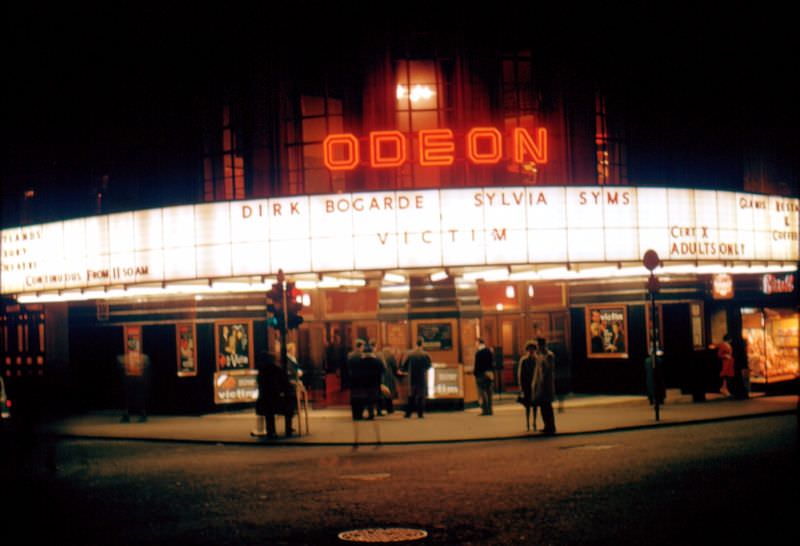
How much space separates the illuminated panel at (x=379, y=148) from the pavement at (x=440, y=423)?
6.92 metres

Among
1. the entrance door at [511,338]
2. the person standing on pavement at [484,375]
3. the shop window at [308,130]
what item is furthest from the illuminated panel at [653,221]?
the shop window at [308,130]

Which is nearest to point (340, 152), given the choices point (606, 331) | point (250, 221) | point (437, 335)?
point (250, 221)

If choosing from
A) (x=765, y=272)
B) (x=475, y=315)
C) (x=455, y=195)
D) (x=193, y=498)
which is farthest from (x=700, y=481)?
(x=765, y=272)

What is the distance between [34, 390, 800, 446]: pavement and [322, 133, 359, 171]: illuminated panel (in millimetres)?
6975

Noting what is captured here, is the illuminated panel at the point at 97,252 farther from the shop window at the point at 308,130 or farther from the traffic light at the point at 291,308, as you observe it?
the traffic light at the point at 291,308

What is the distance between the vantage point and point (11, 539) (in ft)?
34.3

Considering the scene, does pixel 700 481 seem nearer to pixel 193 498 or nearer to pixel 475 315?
pixel 193 498

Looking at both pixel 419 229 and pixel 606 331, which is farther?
pixel 606 331

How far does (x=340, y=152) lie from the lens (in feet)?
82.1

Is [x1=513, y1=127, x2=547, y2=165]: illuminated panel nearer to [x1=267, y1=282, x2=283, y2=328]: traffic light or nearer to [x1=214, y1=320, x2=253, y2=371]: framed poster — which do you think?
[x1=267, y1=282, x2=283, y2=328]: traffic light

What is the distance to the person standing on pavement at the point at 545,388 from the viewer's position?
782 inches

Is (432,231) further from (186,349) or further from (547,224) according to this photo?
(186,349)

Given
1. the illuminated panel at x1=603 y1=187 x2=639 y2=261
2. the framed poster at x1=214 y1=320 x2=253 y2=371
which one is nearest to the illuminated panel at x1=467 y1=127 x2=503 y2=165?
the illuminated panel at x1=603 y1=187 x2=639 y2=261

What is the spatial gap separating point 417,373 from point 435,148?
6086mm
